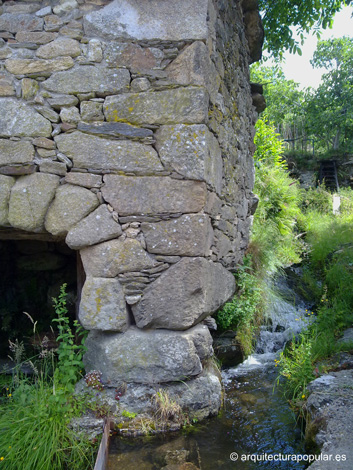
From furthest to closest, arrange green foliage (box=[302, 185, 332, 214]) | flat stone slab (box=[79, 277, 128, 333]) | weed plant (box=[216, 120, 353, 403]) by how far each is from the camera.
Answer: green foliage (box=[302, 185, 332, 214]) < weed plant (box=[216, 120, 353, 403]) < flat stone slab (box=[79, 277, 128, 333])

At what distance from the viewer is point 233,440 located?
2.78m

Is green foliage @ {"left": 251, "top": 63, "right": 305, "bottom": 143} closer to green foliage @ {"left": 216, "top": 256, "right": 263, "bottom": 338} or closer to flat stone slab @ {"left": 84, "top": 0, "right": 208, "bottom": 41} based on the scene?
green foliage @ {"left": 216, "top": 256, "right": 263, "bottom": 338}

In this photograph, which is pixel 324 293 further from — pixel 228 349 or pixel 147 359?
pixel 147 359

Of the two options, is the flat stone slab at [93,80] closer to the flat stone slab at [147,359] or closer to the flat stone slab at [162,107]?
the flat stone slab at [162,107]

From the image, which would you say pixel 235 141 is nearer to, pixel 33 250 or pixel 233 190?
pixel 233 190

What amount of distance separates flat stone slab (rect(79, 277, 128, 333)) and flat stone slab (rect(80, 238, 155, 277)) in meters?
0.08

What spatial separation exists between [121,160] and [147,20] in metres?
1.12

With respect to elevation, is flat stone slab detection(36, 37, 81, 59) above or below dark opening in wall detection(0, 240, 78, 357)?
above

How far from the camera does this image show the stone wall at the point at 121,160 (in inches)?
116

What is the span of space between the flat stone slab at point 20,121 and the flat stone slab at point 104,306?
4.03 ft

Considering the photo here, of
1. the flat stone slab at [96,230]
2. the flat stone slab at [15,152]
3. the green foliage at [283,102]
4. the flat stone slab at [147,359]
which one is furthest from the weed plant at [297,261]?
the green foliage at [283,102]

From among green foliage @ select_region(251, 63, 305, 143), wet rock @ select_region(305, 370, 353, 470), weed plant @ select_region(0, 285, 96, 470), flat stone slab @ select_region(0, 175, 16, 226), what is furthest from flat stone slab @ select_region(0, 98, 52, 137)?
green foliage @ select_region(251, 63, 305, 143)

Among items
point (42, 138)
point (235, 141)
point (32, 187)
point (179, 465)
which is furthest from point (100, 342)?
point (235, 141)

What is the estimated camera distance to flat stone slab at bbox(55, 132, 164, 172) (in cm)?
297
